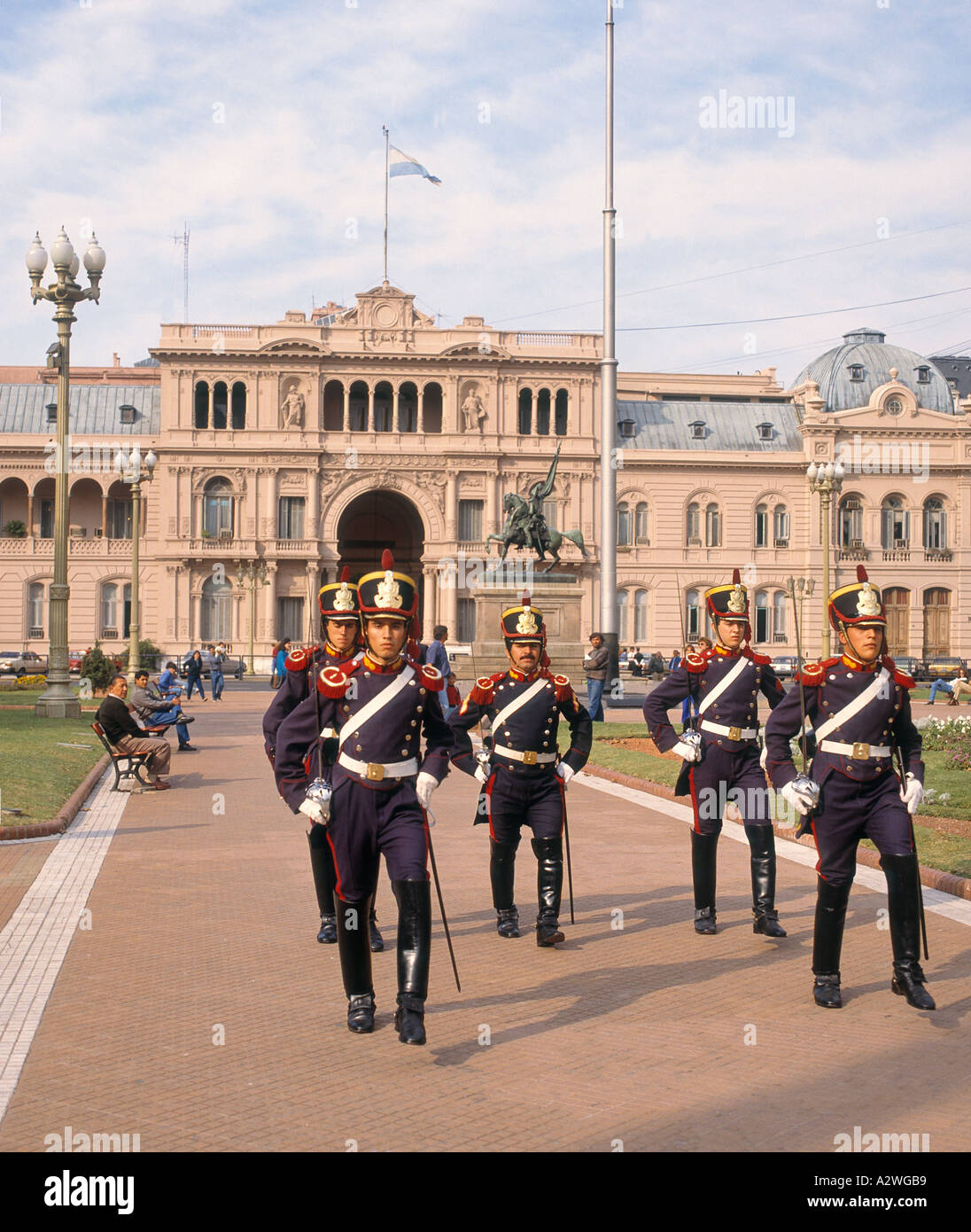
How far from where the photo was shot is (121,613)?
229 feet

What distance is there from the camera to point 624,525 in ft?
237

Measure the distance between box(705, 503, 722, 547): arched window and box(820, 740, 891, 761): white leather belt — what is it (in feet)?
216

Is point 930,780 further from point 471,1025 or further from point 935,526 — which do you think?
point 935,526

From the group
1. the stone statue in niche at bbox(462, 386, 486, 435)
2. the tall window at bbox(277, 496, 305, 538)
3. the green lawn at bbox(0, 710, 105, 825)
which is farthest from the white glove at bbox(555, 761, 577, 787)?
the stone statue in niche at bbox(462, 386, 486, 435)

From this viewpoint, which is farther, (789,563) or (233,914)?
(789,563)

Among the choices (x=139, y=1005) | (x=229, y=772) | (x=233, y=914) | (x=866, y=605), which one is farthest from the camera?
(x=229, y=772)

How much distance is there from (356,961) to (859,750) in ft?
10.1

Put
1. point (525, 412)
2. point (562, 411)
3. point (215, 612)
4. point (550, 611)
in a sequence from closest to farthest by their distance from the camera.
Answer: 1. point (550, 611)
2. point (215, 612)
3. point (525, 412)
4. point (562, 411)

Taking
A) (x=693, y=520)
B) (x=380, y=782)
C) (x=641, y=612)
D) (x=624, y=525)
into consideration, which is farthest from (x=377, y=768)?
(x=693, y=520)

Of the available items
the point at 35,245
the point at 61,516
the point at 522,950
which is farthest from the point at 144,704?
the point at 522,950

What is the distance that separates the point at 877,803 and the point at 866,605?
1147 mm

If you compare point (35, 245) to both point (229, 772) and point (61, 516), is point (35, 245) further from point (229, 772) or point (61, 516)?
point (229, 772)

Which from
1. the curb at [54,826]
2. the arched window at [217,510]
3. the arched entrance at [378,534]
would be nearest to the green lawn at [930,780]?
the curb at [54,826]
